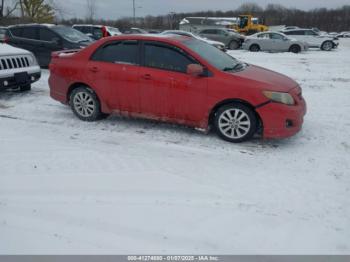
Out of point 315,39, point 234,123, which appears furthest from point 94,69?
point 315,39

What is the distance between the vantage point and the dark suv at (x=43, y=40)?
447 inches

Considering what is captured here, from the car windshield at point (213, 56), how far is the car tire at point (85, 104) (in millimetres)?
1944

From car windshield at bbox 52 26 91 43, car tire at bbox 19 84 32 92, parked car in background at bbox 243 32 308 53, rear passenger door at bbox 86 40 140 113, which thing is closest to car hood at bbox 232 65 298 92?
rear passenger door at bbox 86 40 140 113

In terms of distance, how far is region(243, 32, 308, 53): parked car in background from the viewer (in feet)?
71.7

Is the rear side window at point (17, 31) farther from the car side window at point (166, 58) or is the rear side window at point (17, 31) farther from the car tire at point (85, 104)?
the car side window at point (166, 58)

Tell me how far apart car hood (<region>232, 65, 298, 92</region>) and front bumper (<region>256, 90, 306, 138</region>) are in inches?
11.5

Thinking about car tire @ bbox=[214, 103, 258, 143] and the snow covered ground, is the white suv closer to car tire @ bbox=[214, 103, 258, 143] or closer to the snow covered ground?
the snow covered ground

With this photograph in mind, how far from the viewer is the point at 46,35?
11.6 m

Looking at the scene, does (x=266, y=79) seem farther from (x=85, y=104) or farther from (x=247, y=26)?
(x=247, y=26)

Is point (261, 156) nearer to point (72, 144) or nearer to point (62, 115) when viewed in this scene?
point (72, 144)

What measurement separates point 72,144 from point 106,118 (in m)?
1.40

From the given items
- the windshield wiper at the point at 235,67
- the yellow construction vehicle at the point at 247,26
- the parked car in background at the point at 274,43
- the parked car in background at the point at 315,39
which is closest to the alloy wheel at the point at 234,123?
the windshield wiper at the point at 235,67

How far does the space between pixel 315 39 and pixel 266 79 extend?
2192 cm

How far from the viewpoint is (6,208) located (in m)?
3.53
